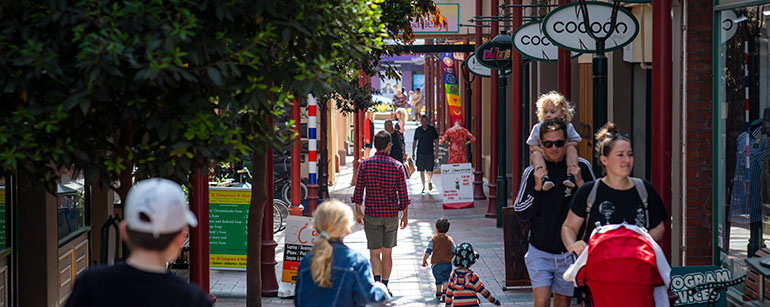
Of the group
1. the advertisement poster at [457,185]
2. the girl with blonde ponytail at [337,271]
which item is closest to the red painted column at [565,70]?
the girl with blonde ponytail at [337,271]

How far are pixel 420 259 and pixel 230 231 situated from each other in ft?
9.00

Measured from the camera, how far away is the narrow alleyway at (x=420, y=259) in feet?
31.6

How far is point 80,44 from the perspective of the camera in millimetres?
4031

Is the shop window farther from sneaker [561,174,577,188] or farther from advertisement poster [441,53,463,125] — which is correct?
advertisement poster [441,53,463,125]

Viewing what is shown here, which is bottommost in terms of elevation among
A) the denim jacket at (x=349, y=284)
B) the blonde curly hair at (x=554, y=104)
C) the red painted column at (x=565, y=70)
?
the denim jacket at (x=349, y=284)

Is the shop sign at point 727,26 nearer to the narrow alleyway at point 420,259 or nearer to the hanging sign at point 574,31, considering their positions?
the hanging sign at point 574,31

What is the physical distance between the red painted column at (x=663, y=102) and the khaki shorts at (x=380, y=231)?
3.35m

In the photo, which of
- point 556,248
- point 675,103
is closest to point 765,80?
point 675,103

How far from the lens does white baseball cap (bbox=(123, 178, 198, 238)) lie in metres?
3.17

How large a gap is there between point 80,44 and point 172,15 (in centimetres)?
56

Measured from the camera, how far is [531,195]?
6566 millimetres

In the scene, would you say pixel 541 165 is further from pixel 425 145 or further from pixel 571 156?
pixel 425 145

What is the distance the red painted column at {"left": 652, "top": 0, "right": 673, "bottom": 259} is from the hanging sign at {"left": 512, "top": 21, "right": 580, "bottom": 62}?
4.58 meters

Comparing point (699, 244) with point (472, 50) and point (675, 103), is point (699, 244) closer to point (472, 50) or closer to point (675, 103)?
point (675, 103)
